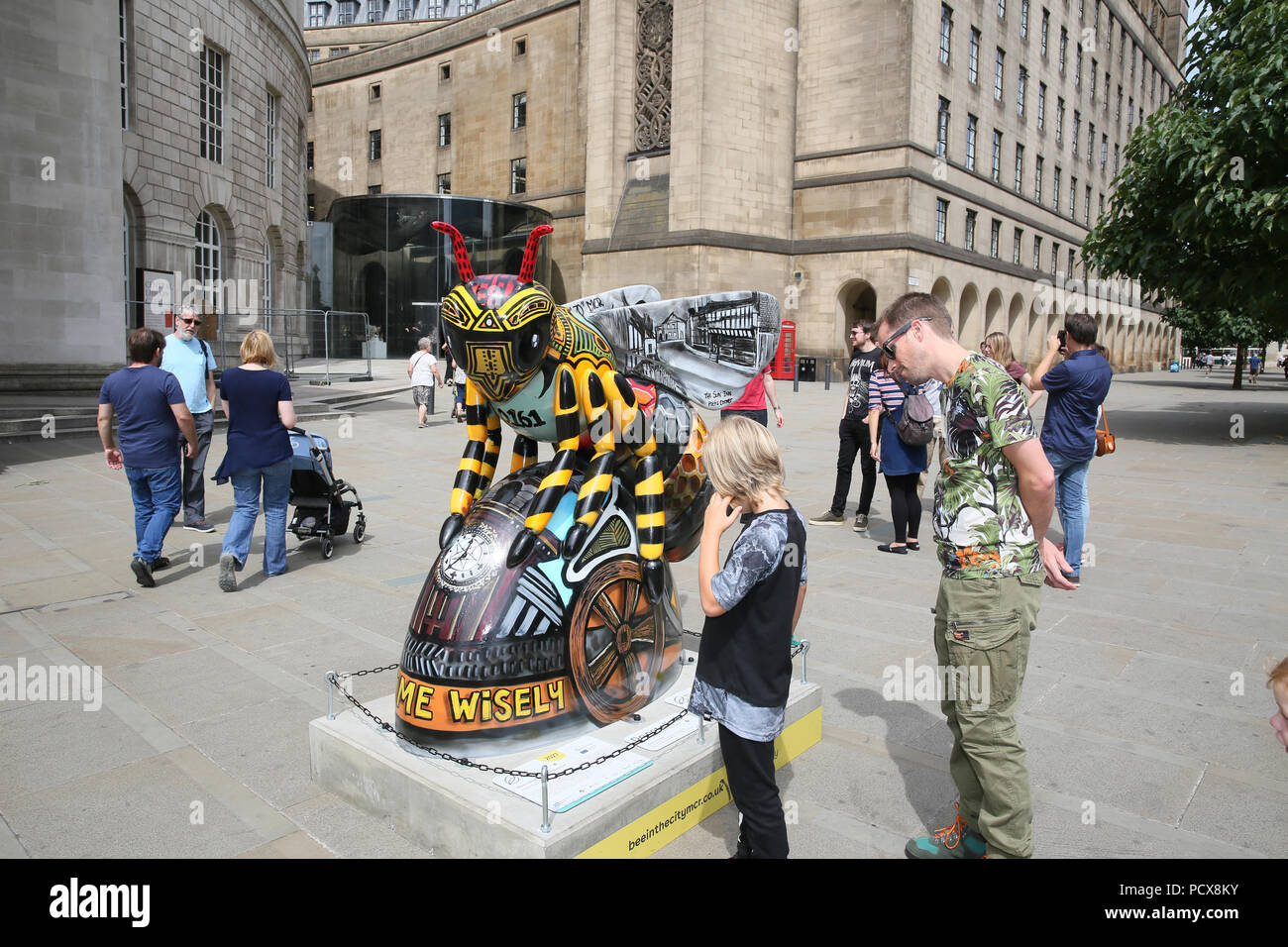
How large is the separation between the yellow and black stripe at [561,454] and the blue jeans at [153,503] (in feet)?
15.3

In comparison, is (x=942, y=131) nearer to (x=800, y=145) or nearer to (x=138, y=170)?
(x=800, y=145)

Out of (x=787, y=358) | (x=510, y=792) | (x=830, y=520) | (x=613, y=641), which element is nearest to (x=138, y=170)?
(x=830, y=520)

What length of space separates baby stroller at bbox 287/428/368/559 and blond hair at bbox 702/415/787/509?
5767mm

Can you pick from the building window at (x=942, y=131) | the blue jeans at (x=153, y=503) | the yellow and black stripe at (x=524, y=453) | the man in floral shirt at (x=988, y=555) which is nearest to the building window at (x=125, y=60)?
the blue jeans at (x=153, y=503)

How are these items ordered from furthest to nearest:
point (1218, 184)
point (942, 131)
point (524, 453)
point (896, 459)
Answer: point (942, 131) → point (1218, 184) → point (896, 459) → point (524, 453)

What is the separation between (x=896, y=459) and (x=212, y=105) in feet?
85.5

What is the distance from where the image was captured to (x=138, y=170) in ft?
73.8

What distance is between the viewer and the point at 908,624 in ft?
20.1

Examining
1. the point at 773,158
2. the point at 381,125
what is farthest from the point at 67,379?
the point at 381,125

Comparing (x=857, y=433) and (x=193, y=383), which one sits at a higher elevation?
(x=193, y=383)

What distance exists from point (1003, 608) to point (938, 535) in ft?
1.14

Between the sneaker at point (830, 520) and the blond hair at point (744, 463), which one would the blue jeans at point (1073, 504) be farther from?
the blond hair at point (744, 463)

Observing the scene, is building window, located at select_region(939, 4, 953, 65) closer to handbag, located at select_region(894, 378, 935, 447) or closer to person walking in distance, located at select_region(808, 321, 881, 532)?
person walking in distance, located at select_region(808, 321, 881, 532)
